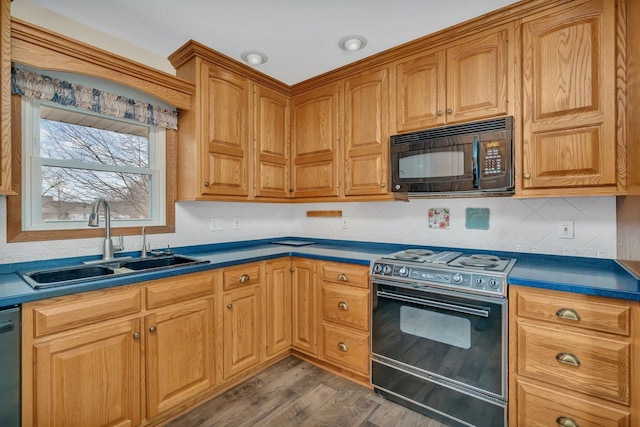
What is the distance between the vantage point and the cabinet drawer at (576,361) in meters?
1.31

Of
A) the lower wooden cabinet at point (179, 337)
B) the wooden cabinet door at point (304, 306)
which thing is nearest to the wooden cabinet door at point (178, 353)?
the lower wooden cabinet at point (179, 337)

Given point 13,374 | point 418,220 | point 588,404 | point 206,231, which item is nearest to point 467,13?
point 418,220

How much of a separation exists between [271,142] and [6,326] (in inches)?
80.7

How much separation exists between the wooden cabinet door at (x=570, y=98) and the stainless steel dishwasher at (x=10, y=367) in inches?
103

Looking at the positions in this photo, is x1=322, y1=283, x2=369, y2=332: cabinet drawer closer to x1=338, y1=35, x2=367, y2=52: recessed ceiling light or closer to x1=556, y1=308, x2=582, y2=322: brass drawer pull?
x1=556, y1=308, x2=582, y2=322: brass drawer pull

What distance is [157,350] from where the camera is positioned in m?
1.71

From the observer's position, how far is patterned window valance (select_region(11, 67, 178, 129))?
164cm

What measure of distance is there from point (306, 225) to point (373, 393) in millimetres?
1686

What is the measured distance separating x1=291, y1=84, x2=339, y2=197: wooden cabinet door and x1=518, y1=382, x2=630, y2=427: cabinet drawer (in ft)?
5.89

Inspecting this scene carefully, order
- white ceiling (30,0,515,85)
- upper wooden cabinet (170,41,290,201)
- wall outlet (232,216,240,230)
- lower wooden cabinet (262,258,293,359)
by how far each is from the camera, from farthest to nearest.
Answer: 1. wall outlet (232,216,240,230)
2. lower wooden cabinet (262,258,293,359)
3. upper wooden cabinet (170,41,290,201)
4. white ceiling (30,0,515,85)

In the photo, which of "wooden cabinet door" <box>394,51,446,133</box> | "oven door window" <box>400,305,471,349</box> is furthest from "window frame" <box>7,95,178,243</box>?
"wooden cabinet door" <box>394,51,446,133</box>

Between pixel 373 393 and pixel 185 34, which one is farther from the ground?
pixel 185 34

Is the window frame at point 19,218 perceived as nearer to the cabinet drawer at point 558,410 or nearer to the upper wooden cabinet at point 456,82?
the upper wooden cabinet at point 456,82

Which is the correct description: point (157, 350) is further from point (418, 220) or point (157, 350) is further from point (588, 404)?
point (588, 404)
